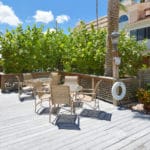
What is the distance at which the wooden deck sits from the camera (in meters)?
4.67

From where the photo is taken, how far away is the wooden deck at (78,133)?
15.3ft

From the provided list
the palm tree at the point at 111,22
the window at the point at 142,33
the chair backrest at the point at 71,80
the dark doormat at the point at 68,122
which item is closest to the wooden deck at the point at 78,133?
the dark doormat at the point at 68,122

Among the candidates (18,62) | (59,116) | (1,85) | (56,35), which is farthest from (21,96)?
(56,35)

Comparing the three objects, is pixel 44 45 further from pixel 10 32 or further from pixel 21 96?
pixel 21 96

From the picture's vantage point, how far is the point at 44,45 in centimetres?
1232

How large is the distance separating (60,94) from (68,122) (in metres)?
0.83

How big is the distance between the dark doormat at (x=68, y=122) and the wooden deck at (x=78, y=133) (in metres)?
0.15

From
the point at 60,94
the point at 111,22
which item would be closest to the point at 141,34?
the point at 111,22

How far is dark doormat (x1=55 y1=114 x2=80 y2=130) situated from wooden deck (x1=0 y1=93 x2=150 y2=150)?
0.49 feet

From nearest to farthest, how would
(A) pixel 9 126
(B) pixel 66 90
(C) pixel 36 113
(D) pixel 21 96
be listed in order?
1. (A) pixel 9 126
2. (B) pixel 66 90
3. (C) pixel 36 113
4. (D) pixel 21 96

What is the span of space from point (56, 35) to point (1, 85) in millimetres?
4327

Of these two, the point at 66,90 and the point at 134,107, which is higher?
the point at 66,90

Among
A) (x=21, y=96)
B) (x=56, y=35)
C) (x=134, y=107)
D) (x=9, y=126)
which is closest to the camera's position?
(x=9, y=126)

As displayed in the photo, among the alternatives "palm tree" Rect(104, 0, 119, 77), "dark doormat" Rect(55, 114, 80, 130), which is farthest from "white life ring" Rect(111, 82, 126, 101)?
"dark doormat" Rect(55, 114, 80, 130)
